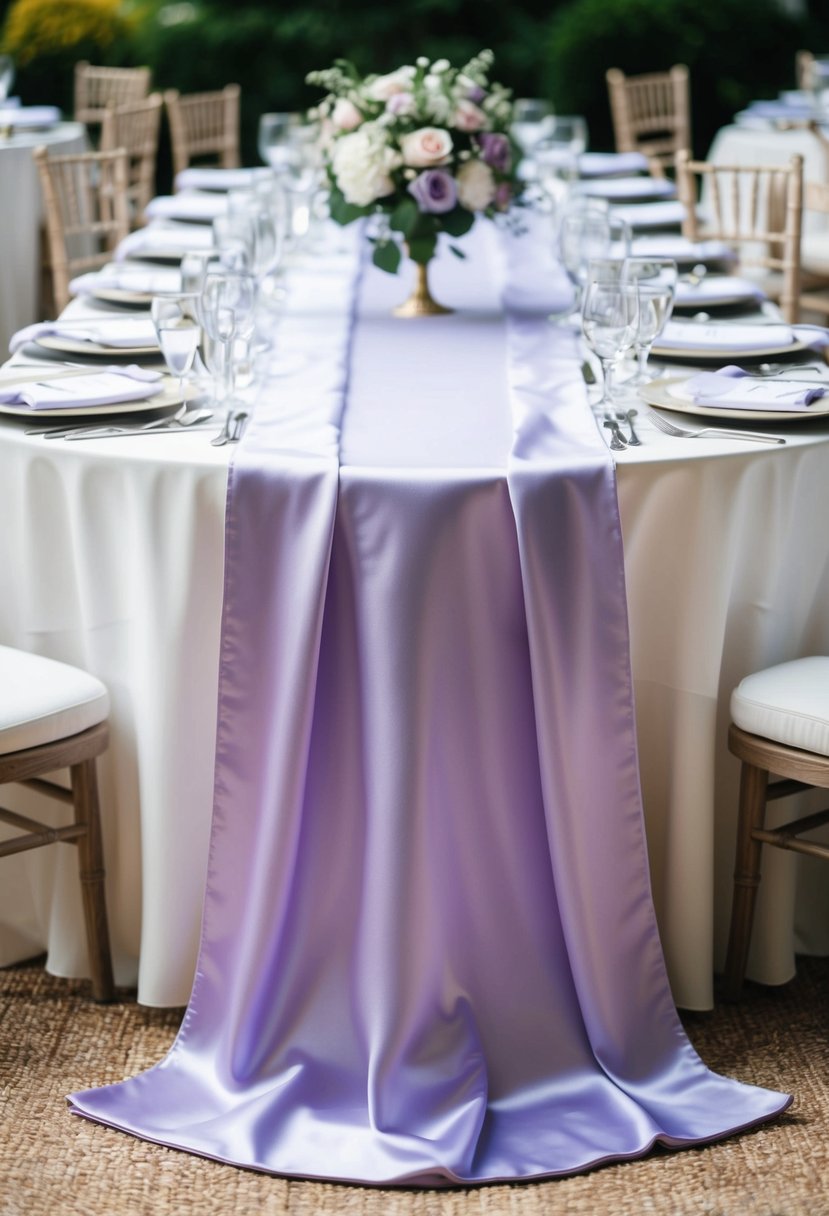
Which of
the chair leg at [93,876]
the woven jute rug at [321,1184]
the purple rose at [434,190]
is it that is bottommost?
the woven jute rug at [321,1184]

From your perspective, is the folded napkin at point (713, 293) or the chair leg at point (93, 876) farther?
the folded napkin at point (713, 293)

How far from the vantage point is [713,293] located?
2889 millimetres

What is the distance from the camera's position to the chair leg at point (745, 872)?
83.0 inches

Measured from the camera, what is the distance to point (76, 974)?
7.52 ft

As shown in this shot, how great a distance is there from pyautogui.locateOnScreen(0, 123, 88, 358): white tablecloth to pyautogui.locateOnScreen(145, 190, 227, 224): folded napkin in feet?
3.52

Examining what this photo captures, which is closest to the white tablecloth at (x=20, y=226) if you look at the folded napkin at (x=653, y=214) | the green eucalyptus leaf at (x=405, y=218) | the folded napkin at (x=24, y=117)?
the folded napkin at (x=24, y=117)

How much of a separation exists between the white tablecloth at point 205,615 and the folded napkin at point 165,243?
129 centimetres

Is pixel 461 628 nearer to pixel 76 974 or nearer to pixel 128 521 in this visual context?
pixel 128 521

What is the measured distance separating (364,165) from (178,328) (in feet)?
2.13

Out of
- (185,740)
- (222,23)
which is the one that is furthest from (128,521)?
(222,23)

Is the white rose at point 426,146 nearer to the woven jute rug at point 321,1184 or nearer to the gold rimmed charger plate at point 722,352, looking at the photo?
the gold rimmed charger plate at point 722,352

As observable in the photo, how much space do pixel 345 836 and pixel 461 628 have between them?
328 mm

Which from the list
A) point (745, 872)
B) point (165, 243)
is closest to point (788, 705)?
point (745, 872)

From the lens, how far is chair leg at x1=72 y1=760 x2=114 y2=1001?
2.10m
